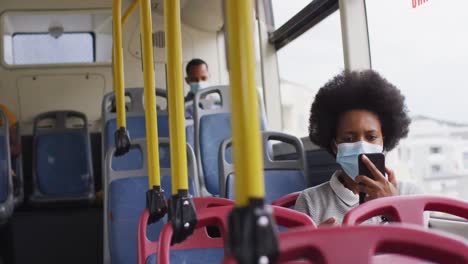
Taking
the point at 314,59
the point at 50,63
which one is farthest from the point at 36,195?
the point at 314,59

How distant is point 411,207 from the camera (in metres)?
1.32

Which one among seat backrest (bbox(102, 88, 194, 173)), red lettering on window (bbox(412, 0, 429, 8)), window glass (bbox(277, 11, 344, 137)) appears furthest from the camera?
window glass (bbox(277, 11, 344, 137))

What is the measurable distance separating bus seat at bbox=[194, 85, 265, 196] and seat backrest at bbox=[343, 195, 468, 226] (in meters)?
2.66

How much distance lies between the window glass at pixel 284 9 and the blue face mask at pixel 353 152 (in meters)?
2.39

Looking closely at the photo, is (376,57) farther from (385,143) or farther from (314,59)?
(385,143)

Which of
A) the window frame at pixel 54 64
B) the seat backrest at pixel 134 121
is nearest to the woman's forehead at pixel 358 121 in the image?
the seat backrest at pixel 134 121

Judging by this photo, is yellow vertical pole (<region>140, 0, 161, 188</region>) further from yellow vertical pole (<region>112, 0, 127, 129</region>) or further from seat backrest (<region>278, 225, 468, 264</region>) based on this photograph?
seat backrest (<region>278, 225, 468, 264</region>)

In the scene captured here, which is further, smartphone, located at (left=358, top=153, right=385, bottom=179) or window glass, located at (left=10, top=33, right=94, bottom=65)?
window glass, located at (left=10, top=33, right=94, bottom=65)

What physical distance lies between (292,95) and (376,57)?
6.16ft

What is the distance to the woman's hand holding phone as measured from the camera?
1.78 m

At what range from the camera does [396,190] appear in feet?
5.98

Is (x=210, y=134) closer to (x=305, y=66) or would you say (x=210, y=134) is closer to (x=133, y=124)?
(x=133, y=124)

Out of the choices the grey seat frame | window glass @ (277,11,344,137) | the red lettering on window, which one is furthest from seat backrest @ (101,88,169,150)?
the grey seat frame

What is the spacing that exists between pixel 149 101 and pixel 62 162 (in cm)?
412
